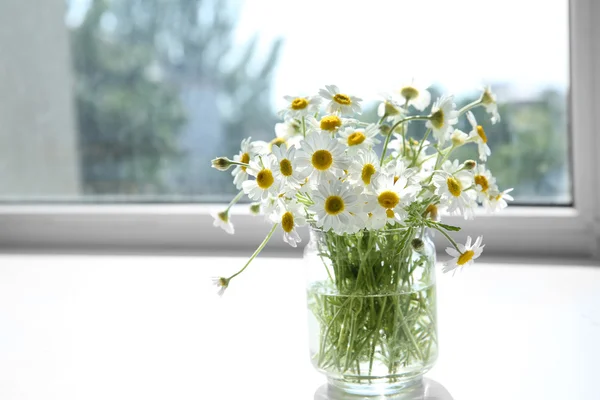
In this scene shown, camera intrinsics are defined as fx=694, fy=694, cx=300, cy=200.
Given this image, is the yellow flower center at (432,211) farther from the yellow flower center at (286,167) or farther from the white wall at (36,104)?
the white wall at (36,104)

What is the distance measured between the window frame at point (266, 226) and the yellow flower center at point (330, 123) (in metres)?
0.62

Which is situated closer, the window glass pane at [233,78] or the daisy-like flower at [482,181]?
the daisy-like flower at [482,181]

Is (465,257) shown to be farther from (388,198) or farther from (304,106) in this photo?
(304,106)

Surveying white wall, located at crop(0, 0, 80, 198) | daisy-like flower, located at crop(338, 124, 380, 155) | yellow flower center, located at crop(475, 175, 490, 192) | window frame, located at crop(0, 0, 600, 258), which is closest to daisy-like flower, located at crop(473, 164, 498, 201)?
yellow flower center, located at crop(475, 175, 490, 192)

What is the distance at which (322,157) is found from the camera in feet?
1.93

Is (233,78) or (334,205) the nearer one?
(334,205)

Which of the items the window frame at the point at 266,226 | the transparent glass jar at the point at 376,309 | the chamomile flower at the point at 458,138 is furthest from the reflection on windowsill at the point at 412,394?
the window frame at the point at 266,226

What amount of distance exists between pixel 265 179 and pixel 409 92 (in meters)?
0.18

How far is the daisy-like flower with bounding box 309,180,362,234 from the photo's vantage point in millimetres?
575

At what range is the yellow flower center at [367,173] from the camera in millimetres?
592

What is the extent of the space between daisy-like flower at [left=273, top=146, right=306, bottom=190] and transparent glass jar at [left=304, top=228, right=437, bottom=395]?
0.07 metres

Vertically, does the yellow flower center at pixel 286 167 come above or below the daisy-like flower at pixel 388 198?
above

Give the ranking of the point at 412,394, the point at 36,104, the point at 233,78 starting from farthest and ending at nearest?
1. the point at 36,104
2. the point at 233,78
3. the point at 412,394

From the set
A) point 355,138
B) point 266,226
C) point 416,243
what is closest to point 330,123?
point 355,138
